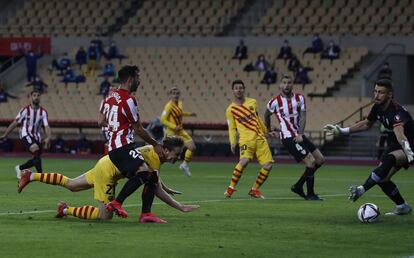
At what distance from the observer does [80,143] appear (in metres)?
45.2

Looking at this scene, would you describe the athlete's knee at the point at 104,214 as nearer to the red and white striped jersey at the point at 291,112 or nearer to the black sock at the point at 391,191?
the black sock at the point at 391,191

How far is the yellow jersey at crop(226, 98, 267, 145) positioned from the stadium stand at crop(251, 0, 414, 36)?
2512 centimetres

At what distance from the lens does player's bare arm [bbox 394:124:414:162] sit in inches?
643

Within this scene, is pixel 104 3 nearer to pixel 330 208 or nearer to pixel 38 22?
pixel 38 22

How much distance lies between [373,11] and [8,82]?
17189 mm

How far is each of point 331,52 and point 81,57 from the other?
11.7 meters

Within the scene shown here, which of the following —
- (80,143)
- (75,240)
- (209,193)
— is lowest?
(80,143)

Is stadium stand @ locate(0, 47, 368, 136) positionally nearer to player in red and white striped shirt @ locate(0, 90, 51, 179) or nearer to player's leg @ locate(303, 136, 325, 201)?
player in red and white striped shirt @ locate(0, 90, 51, 179)

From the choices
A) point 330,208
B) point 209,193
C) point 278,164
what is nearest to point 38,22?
point 278,164

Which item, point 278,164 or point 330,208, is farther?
point 278,164

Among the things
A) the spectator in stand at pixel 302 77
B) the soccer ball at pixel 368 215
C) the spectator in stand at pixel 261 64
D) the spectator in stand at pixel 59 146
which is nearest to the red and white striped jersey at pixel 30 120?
the soccer ball at pixel 368 215

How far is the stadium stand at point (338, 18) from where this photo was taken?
1860 inches

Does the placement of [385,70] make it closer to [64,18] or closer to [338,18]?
[338,18]

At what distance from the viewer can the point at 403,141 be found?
1644cm
